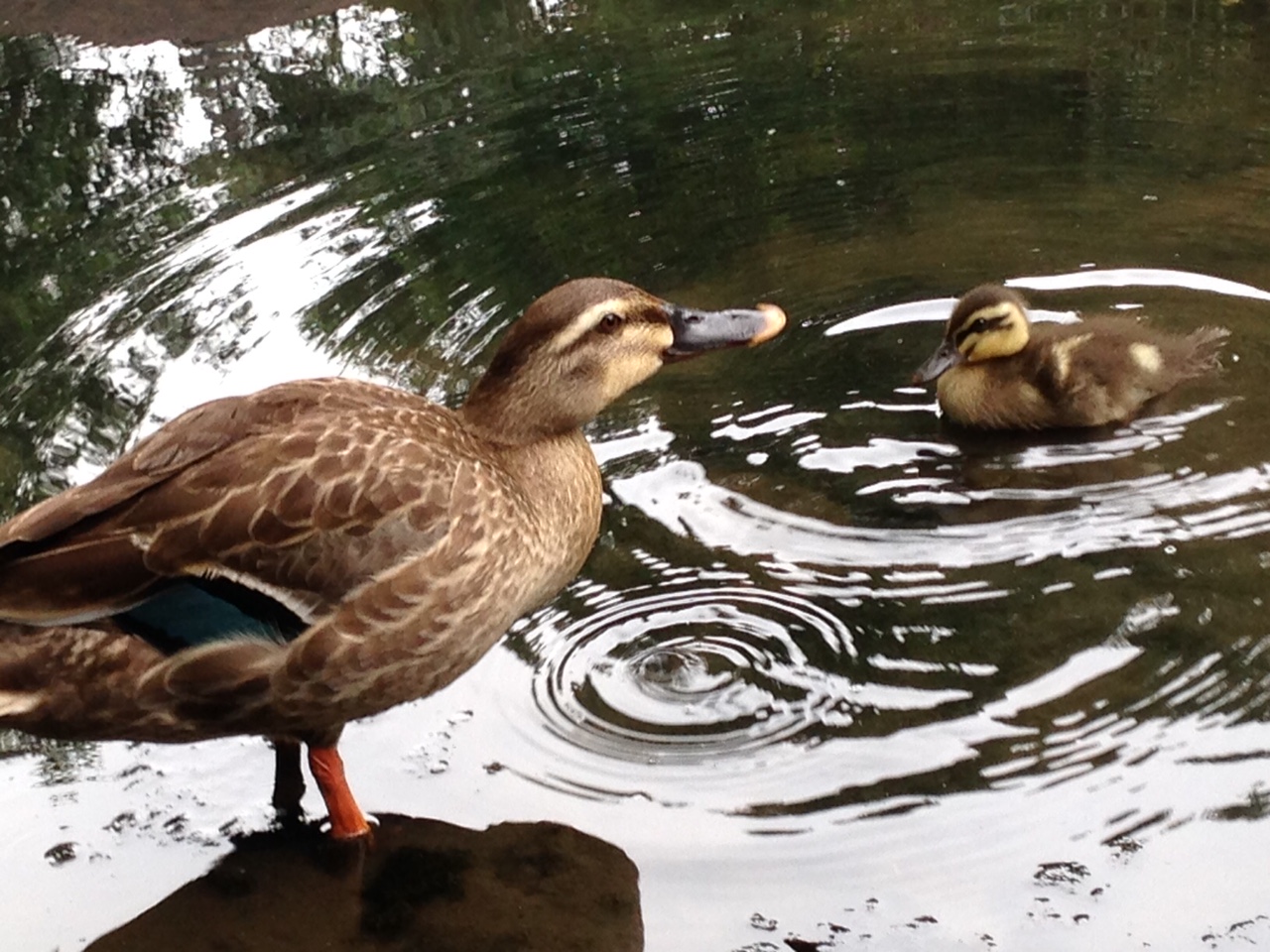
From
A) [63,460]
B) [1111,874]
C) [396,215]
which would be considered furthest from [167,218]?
[1111,874]

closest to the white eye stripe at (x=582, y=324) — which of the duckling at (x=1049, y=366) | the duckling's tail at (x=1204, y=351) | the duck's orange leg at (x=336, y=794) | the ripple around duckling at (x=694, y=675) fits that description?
the ripple around duckling at (x=694, y=675)

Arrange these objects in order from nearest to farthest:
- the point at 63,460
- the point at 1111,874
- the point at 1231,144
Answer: the point at 1111,874, the point at 63,460, the point at 1231,144

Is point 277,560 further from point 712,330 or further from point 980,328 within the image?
point 980,328

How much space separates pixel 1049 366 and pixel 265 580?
2127mm

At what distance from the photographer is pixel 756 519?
11.8 ft

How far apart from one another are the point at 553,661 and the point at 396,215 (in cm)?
247

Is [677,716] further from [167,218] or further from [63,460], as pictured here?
[167,218]

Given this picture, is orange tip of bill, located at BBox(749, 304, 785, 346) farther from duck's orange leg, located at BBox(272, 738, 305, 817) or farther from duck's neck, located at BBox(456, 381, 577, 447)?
duck's orange leg, located at BBox(272, 738, 305, 817)

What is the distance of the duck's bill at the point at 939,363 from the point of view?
402 centimetres

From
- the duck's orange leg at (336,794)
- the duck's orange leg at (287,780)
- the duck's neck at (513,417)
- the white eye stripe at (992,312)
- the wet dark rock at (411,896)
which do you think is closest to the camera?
the wet dark rock at (411,896)

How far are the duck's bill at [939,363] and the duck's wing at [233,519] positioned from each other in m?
1.71

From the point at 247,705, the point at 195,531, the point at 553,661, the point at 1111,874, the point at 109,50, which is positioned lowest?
the point at 1111,874

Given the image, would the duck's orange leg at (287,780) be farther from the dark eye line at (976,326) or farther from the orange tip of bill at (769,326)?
the dark eye line at (976,326)

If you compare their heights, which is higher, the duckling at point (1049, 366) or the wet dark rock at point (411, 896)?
the duckling at point (1049, 366)
